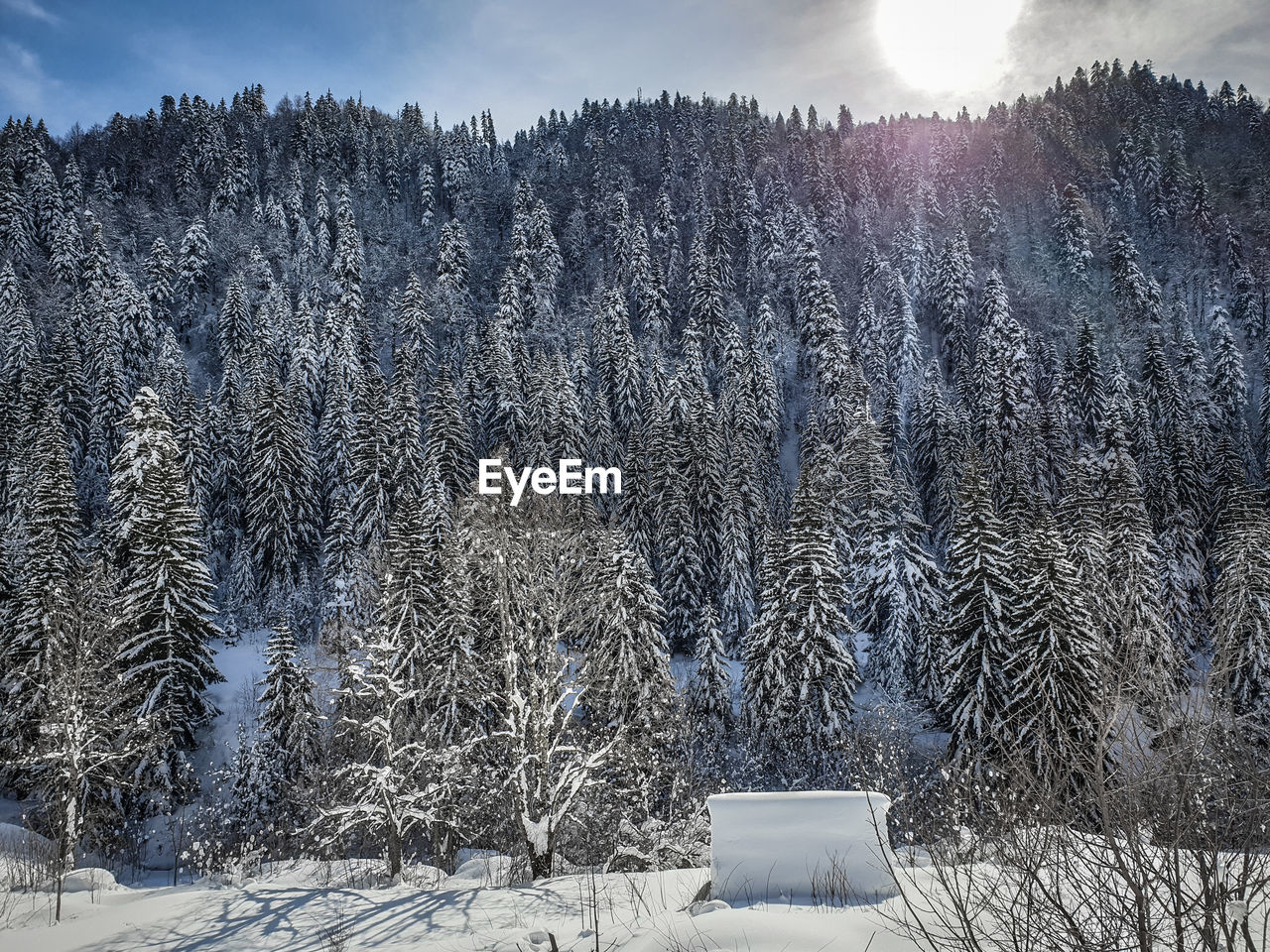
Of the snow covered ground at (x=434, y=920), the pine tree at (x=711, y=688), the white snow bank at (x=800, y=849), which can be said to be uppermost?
the white snow bank at (x=800, y=849)

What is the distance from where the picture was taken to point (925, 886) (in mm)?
7809

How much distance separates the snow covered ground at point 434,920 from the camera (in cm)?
673

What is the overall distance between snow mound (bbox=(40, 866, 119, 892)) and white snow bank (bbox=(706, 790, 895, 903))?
9613 mm

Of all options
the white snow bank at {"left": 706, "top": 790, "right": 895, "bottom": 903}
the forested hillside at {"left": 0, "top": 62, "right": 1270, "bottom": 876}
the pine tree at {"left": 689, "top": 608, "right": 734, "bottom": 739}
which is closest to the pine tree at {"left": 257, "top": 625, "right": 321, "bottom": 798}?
the forested hillside at {"left": 0, "top": 62, "right": 1270, "bottom": 876}

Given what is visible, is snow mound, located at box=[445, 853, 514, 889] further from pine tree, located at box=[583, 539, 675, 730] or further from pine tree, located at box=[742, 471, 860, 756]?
pine tree, located at box=[742, 471, 860, 756]

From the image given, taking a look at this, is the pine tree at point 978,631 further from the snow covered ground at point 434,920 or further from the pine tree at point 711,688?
the snow covered ground at point 434,920

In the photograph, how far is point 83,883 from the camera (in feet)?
34.5

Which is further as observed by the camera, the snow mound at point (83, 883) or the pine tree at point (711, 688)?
the pine tree at point (711, 688)

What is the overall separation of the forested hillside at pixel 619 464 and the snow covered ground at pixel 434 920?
244 centimetres

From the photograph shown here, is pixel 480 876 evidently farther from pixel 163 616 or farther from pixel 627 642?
pixel 163 616

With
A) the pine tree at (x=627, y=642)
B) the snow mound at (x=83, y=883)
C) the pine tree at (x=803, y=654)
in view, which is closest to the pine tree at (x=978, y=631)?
the pine tree at (x=803, y=654)

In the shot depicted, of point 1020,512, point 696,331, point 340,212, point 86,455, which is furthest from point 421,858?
point 340,212

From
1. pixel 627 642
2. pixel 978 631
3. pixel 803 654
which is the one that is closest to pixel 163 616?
pixel 627 642

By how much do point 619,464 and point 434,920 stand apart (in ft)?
172
